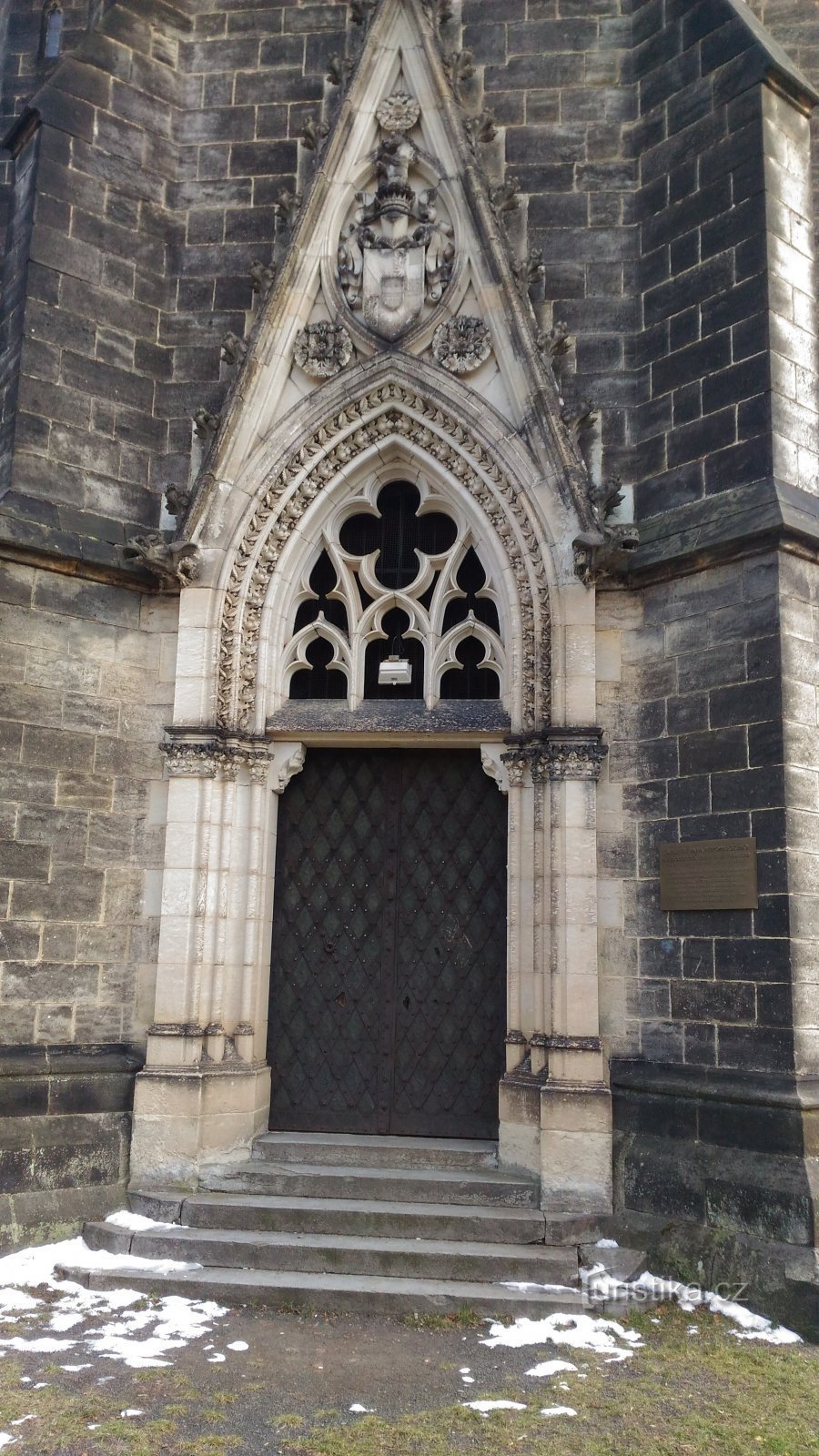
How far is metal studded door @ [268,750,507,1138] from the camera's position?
7.99 m

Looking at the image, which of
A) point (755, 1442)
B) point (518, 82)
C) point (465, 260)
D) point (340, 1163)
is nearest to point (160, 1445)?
point (755, 1442)

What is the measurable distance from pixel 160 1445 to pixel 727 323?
6626mm

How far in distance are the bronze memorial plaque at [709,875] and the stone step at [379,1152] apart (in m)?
1.92

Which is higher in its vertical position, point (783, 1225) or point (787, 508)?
point (787, 508)

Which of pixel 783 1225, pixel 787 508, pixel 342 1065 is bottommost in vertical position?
pixel 783 1225

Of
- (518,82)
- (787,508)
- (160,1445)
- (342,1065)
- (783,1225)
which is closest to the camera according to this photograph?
(160,1445)

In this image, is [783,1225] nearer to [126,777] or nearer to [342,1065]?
[342,1065]

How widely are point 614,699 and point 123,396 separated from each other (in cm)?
397

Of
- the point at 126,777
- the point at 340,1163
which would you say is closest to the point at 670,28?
the point at 126,777

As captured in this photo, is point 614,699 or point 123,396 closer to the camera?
point 614,699

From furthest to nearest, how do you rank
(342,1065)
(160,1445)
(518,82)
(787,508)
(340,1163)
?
1. (518,82)
2. (342,1065)
3. (340,1163)
4. (787,508)
5. (160,1445)

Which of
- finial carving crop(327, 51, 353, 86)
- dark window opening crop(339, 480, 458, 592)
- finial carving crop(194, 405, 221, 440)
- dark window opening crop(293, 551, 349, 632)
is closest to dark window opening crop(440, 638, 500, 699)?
dark window opening crop(339, 480, 458, 592)

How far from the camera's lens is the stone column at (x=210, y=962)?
752 cm

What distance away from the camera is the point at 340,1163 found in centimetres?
758
